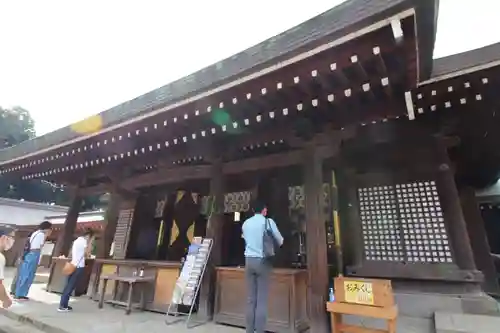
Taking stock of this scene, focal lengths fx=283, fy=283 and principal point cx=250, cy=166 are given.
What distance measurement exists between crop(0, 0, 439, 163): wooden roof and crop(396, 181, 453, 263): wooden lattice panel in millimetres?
2067

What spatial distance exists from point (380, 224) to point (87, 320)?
4.56 meters

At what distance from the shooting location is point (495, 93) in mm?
3363

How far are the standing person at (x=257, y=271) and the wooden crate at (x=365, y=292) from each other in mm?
792

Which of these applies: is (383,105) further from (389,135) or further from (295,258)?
(295,258)

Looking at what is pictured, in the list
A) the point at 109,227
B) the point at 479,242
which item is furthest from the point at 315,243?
the point at 109,227

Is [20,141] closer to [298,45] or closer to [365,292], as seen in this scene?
[298,45]

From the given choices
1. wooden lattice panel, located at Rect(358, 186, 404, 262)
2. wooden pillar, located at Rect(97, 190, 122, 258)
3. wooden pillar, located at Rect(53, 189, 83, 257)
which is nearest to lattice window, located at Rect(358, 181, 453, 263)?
wooden lattice panel, located at Rect(358, 186, 404, 262)

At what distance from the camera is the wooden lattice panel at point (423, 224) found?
4.04 metres

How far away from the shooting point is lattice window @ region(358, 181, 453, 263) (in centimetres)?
409

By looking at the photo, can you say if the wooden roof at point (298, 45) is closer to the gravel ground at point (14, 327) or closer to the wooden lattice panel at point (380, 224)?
the wooden lattice panel at point (380, 224)

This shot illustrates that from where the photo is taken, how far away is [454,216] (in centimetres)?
403

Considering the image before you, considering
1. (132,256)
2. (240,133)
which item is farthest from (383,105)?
(132,256)

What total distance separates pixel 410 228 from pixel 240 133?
9.61 ft

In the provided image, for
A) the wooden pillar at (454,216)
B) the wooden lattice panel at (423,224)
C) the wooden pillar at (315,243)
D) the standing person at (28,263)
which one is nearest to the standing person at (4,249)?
the standing person at (28,263)
